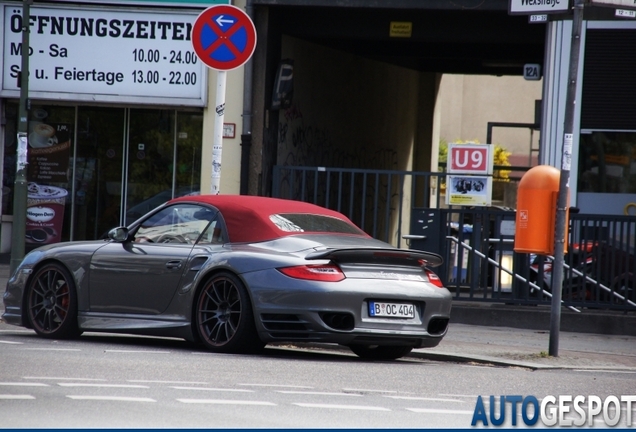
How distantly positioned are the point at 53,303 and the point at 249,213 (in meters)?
2.16

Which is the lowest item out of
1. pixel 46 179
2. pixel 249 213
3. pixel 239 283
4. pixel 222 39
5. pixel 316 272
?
pixel 239 283

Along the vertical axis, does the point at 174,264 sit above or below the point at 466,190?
below

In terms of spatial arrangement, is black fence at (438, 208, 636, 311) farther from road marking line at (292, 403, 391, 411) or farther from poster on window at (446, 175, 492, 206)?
road marking line at (292, 403, 391, 411)

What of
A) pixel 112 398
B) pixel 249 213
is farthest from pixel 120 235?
pixel 112 398

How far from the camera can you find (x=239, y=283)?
969 centimetres

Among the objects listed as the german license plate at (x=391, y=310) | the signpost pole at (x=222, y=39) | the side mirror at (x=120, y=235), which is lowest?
the german license plate at (x=391, y=310)

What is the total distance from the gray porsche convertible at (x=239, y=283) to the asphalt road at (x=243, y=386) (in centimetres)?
23

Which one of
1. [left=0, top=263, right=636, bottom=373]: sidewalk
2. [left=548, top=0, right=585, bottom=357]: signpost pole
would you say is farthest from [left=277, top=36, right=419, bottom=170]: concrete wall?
[left=548, top=0, right=585, bottom=357]: signpost pole

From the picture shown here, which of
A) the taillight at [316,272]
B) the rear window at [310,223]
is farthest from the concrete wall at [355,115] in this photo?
the taillight at [316,272]

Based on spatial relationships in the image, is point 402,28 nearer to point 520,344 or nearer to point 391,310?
point 520,344

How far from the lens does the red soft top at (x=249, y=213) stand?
10109mm

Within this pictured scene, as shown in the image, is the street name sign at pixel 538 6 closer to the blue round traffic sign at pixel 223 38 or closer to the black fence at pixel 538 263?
the blue round traffic sign at pixel 223 38

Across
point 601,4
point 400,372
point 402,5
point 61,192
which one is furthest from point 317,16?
point 400,372

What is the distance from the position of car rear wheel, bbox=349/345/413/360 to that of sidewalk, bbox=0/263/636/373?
40 centimetres
